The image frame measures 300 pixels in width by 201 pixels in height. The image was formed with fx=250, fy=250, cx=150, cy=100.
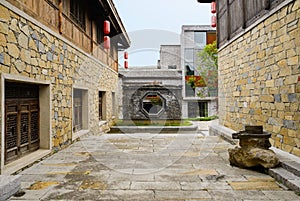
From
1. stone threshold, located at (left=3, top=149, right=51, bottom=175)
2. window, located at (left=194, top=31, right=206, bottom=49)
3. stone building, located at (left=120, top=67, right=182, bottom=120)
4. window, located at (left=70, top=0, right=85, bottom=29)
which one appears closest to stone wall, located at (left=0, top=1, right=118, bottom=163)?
stone threshold, located at (left=3, top=149, right=51, bottom=175)

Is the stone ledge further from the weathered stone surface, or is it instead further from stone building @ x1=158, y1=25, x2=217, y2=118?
the weathered stone surface

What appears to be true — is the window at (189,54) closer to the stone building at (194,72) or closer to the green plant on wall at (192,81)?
the stone building at (194,72)

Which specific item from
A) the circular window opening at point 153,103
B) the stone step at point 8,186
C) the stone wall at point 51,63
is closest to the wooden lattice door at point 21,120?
the stone wall at point 51,63

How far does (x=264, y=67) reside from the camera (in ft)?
15.5

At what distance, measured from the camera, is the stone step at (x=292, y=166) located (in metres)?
3.03

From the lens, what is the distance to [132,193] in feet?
8.99

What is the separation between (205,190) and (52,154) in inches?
119

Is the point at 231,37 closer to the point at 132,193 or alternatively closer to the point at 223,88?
the point at 223,88

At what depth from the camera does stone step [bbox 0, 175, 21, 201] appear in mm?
2507

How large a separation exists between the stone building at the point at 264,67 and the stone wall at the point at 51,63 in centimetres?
396

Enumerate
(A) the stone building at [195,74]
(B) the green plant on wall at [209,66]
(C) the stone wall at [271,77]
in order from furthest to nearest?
1. (A) the stone building at [195,74]
2. (B) the green plant on wall at [209,66]
3. (C) the stone wall at [271,77]

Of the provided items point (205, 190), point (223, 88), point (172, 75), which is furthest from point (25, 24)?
point (172, 75)

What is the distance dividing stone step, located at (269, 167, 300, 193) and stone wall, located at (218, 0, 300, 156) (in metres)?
0.69

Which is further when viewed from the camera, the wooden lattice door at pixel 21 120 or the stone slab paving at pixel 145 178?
the wooden lattice door at pixel 21 120
